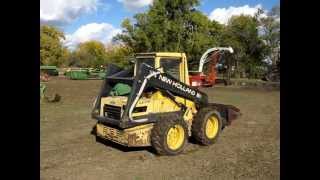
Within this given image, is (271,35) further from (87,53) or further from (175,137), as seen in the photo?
(87,53)

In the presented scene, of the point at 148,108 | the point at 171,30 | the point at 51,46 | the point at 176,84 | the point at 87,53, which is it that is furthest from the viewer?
the point at 87,53

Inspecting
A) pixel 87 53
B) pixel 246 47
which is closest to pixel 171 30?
pixel 246 47

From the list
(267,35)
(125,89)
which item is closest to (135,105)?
(125,89)

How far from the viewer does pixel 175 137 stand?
335 inches

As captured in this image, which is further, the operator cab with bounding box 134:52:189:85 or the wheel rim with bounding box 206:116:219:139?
the wheel rim with bounding box 206:116:219:139

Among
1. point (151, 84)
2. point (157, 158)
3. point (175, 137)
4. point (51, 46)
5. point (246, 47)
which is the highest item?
point (51, 46)

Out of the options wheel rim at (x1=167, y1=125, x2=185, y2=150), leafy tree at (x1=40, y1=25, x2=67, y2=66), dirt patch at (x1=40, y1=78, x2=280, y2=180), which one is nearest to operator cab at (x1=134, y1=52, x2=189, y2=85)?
wheel rim at (x1=167, y1=125, x2=185, y2=150)

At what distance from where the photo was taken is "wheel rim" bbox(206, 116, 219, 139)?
30.7ft

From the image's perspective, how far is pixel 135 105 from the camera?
813 centimetres

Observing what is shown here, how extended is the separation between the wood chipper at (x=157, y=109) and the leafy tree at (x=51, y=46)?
62.1m

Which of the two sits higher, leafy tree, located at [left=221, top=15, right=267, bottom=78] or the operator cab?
leafy tree, located at [left=221, top=15, right=267, bottom=78]

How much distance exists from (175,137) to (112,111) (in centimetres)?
146

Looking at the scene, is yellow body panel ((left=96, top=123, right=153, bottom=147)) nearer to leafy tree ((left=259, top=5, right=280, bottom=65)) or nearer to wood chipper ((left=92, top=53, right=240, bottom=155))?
wood chipper ((left=92, top=53, right=240, bottom=155))
